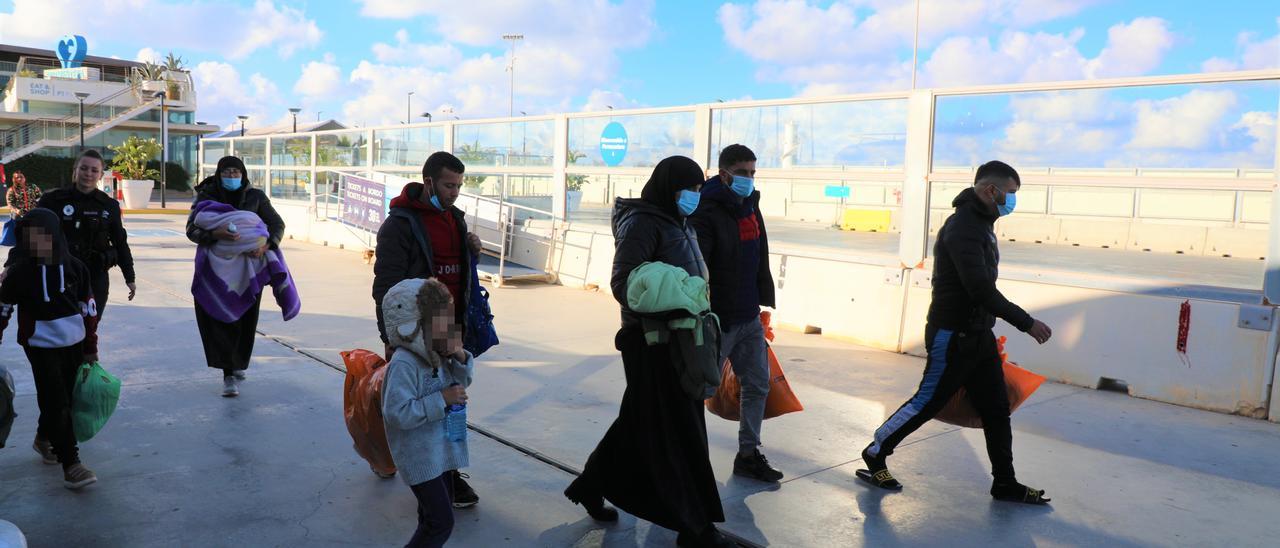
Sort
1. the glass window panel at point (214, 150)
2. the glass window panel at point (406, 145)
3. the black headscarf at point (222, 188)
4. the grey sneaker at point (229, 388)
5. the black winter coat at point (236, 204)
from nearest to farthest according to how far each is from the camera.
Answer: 1. the black winter coat at point (236, 204)
2. the black headscarf at point (222, 188)
3. the grey sneaker at point (229, 388)
4. the glass window panel at point (406, 145)
5. the glass window panel at point (214, 150)

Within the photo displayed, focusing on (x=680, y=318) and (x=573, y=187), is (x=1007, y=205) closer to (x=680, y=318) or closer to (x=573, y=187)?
(x=680, y=318)

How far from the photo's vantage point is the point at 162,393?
6.11 m

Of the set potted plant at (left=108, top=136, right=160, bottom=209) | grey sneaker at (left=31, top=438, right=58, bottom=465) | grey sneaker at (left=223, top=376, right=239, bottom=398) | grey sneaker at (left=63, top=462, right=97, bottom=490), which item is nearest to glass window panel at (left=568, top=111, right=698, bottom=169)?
grey sneaker at (left=223, top=376, right=239, bottom=398)

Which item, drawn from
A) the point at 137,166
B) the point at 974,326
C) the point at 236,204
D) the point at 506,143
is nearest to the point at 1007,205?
the point at 974,326

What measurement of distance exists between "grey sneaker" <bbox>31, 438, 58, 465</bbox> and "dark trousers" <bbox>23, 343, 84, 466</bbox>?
0.40 metres

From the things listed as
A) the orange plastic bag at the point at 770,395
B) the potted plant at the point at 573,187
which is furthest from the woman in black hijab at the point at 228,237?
the potted plant at the point at 573,187

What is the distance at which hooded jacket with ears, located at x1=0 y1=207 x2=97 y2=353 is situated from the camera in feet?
13.6

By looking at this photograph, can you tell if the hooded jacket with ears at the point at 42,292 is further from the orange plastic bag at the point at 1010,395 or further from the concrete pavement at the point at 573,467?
the orange plastic bag at the point at 1010,395

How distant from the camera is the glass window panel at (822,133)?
847cm

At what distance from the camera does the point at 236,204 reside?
19.8ft

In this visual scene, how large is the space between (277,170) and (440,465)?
20.0 metres

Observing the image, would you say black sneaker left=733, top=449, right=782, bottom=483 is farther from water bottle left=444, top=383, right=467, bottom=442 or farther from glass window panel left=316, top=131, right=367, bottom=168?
glass window panel left=316, top=131, right=367, bottom=168

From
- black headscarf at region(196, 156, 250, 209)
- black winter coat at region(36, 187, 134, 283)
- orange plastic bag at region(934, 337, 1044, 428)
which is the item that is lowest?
orange plastic bag at region(934, 337, 1044, 428)

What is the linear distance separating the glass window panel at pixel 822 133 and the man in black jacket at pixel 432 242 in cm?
444
